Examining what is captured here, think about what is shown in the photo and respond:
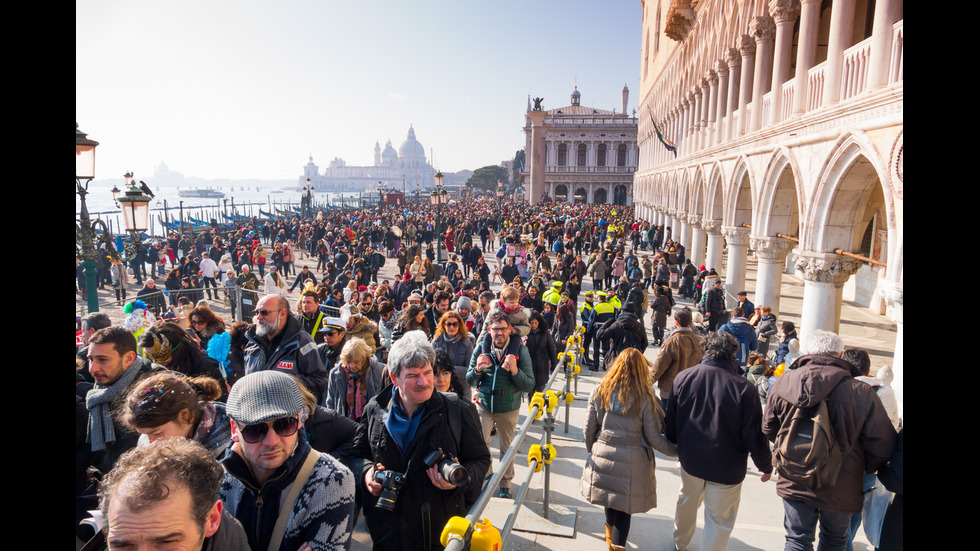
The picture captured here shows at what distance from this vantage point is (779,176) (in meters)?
10.2


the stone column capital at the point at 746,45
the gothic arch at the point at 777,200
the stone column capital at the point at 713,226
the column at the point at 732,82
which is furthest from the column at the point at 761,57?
the stone column capital at the point at 713,226

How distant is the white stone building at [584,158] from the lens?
202 feet

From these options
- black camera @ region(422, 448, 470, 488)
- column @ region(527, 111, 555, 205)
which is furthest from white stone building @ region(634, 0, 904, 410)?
column @ region(527, 111, 555, 205)

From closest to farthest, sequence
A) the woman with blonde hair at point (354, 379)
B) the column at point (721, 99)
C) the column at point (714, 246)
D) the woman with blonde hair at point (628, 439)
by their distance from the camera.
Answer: the woman with blonde hair at point (628, 439)
the woman with blonde hair at point (354, 379)
the column at point (721, 99)
the column at point (714, 246)

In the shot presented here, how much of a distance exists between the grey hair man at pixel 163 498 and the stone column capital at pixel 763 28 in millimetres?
12701

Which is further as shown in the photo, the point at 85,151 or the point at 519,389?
the point at 85,151

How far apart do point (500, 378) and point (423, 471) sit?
6.03 feet

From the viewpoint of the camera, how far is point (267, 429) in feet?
6.72

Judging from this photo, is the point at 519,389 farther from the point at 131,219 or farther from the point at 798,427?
the point at 131,219

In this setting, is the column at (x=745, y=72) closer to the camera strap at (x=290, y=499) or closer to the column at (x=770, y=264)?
the column at (x=770, y=264)

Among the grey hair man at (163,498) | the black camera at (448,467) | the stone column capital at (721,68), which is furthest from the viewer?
the stone column capital at (721,68)
